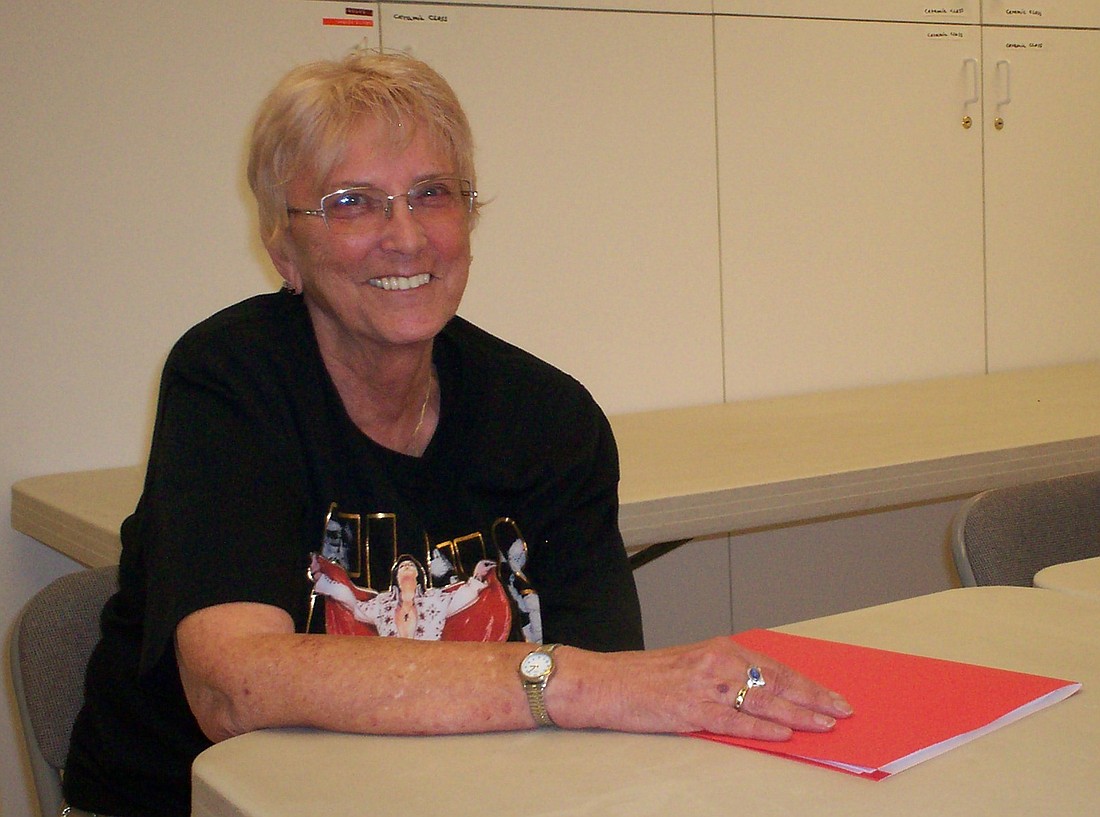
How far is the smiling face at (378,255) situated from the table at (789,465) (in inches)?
21.6

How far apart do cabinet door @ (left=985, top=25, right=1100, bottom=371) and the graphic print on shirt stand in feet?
7.42

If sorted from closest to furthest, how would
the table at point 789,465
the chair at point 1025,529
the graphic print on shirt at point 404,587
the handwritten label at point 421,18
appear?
the graphic print on shirt at point 404,587 < the chair at point 1025,529 < the table at point 789,465 < the handwritten label at point 421,18

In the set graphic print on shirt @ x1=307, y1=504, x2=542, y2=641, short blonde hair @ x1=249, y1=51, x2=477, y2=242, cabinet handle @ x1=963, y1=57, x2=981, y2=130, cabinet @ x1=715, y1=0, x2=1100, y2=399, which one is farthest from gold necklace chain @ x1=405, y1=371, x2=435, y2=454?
cabinet handle @ x1=963, y1=57, x2=981, y2=130

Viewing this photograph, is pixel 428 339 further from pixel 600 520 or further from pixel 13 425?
A: pixel 13 425

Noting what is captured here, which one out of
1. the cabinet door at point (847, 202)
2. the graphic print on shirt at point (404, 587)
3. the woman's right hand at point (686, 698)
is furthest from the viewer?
the cabinet door at point (847, 202)

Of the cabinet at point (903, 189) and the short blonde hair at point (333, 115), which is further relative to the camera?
the cabinet at point (903, 189)

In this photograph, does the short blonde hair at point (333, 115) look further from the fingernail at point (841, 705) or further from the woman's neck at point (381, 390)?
the fingernail at point (841, 705)

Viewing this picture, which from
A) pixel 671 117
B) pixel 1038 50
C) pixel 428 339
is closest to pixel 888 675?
pixel 428 339

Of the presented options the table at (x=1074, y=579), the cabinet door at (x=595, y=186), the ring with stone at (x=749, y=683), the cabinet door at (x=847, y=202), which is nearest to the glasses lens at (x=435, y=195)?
the ring with stone at (x=749, y=683)

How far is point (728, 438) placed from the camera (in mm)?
2326

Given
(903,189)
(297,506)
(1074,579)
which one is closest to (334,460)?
(297,506)

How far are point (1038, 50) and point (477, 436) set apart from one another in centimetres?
244

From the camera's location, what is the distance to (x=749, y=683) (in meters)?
0.93

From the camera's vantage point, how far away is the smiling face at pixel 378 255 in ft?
4.14
